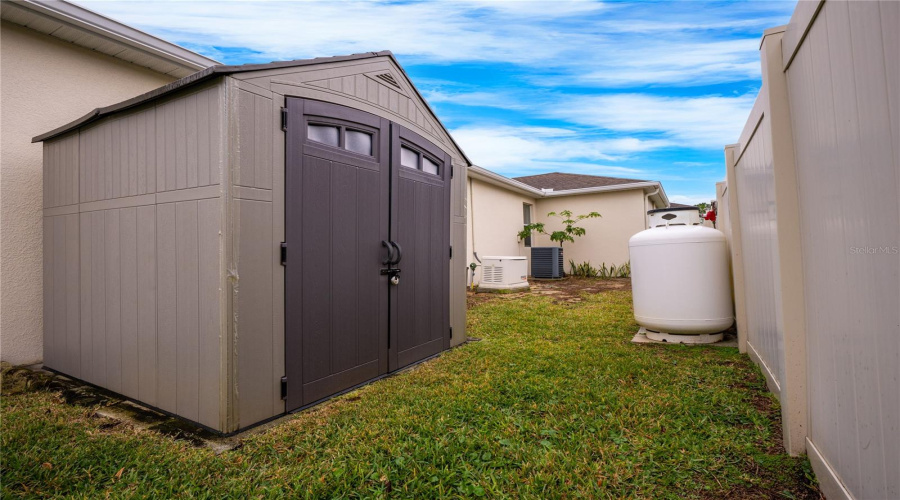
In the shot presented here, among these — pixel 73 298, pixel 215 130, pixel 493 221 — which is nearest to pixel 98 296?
pixel 73 298

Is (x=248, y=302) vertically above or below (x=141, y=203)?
below

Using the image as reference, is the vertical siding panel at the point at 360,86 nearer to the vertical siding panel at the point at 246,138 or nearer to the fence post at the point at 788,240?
the vertical siding panel at the point at 246,138

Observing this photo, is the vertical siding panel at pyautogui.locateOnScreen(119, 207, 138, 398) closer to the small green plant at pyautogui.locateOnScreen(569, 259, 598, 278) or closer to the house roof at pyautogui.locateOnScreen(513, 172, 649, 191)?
the small green plant at pyautogui.locateOnScreen(569, 259, 598, 278)

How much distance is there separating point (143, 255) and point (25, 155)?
2.11 metres

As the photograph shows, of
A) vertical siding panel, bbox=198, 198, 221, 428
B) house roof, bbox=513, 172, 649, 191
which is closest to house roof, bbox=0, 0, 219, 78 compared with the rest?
vertical siding panel, bbox=198, 198, 221, 428

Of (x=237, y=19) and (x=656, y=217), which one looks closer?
(x=237, y=19)

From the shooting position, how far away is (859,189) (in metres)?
1.19

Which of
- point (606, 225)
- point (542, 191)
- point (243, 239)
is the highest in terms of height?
point (542, 191)

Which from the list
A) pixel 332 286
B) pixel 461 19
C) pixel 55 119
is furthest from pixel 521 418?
pixel 55 119

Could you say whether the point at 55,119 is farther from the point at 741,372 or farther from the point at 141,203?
the point at 741,372

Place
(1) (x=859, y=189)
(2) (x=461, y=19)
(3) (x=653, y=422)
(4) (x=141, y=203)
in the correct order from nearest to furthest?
1. (1) (x=859, y=189)
2. (3) (x=653, y=422)
3. (4) (x=141, y=203)
4. (2) (x=461, y=19)

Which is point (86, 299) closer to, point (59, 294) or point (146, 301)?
point (59, 294)

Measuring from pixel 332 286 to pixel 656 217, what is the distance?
142 inches

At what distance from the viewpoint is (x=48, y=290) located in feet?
12.2
